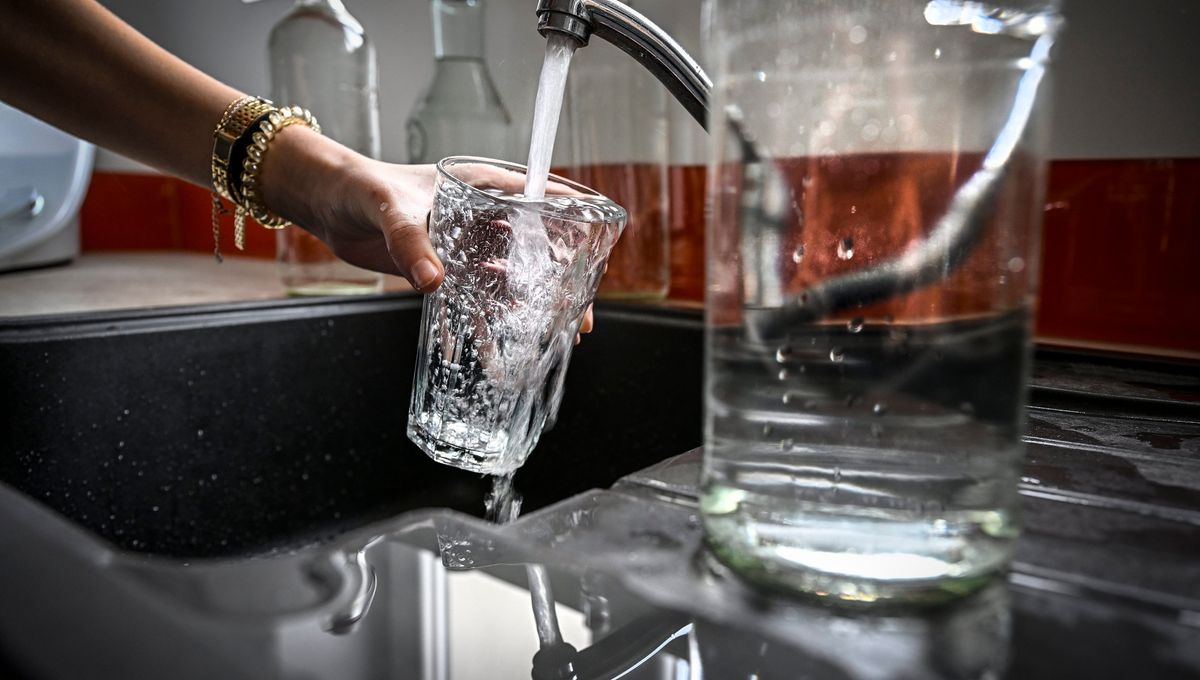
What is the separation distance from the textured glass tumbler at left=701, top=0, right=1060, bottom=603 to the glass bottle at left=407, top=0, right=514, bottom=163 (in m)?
0.94

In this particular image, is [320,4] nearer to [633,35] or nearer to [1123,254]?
[633,35]

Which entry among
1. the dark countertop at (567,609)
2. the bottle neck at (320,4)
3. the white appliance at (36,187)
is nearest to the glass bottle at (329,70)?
the bottle neck at (320,4)

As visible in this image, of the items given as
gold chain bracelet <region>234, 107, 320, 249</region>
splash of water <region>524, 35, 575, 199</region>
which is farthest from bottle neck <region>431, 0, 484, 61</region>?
splash of water <region>524, 35, 575, 199</region>

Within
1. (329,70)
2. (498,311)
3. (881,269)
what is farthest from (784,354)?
(329,70)

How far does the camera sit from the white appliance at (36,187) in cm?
146

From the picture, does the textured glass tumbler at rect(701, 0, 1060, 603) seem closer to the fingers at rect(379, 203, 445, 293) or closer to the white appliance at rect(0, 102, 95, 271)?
the fingers at rect(379, 203, 445, 293)

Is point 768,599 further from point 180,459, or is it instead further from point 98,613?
point 180,459

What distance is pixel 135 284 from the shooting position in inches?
53.6

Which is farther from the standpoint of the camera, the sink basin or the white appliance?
the white appliance

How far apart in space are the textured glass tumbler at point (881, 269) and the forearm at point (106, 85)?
0.65 metres

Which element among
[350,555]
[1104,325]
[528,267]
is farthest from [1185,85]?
[350,555]

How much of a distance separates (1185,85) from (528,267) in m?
0.63

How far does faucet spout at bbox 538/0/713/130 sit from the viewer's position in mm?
510

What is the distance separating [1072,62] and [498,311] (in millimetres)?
629
